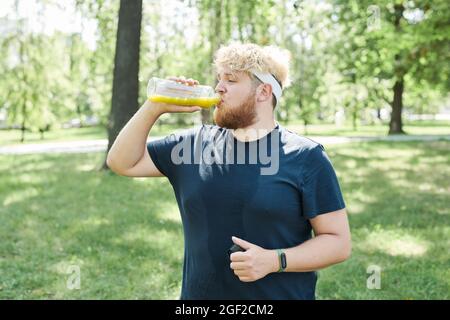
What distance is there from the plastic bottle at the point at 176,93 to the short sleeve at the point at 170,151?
16cm

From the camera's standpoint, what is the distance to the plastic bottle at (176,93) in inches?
93.2

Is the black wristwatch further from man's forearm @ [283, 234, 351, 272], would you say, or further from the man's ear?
the man's ear

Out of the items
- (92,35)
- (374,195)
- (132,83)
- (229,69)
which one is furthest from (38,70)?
(229,69)

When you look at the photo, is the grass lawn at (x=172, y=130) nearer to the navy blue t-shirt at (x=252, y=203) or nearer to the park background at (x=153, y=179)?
the park background at (x=153, y=179)

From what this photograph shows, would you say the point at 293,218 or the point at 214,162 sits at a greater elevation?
the point at 214,162

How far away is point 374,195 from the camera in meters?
9.78

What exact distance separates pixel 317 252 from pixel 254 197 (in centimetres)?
34

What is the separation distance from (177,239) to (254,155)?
186 inches

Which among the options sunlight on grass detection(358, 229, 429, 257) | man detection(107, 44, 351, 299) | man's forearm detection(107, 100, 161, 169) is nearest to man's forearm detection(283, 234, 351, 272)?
man detection(107, 44, 351, 299)

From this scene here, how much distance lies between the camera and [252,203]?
2.13 m

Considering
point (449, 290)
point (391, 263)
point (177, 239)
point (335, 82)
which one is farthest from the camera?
point (335, 82)

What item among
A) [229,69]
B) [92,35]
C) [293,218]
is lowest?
[293,218]
